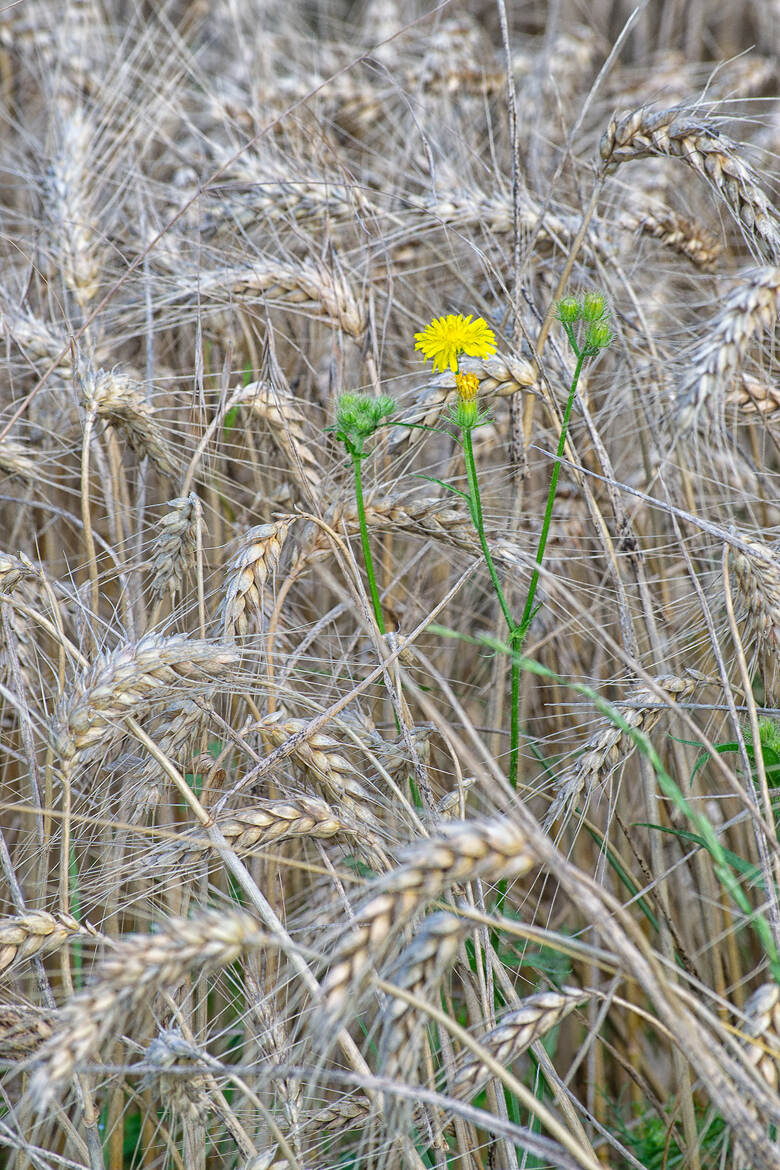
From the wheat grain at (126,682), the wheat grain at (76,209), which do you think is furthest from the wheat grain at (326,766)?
the wheat grain at (76,209)

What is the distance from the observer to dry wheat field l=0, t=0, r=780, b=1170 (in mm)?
1065

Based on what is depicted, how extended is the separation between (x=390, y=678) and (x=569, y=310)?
59 centimetres

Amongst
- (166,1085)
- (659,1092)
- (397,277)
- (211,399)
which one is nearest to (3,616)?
(166,1085)

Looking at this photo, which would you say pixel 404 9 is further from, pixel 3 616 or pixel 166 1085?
pixel 166 1085

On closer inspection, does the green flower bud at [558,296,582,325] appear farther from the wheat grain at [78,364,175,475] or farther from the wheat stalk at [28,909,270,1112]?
the wheat stalk at [28,909,270,1112]

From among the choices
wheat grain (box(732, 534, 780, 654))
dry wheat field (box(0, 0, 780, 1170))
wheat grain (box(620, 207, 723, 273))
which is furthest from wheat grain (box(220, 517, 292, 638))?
wheat grain (box(620, 207, 723, 273))

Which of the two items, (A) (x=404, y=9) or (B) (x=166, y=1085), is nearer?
(B) (x=166, y=1085)

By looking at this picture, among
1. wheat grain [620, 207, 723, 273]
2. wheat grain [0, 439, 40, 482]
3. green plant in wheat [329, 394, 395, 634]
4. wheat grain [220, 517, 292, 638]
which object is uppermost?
wheat grain [620, 207, 723, 273]

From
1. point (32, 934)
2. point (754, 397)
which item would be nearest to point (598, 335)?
point (754, 397)

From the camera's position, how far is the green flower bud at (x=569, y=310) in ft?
4.41

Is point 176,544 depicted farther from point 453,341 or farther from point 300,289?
point 300,289

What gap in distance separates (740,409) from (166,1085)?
61.2 inches

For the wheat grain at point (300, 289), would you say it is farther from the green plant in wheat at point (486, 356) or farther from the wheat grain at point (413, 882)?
the wheat grain at point (413, 882)

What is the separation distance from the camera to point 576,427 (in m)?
2.00
